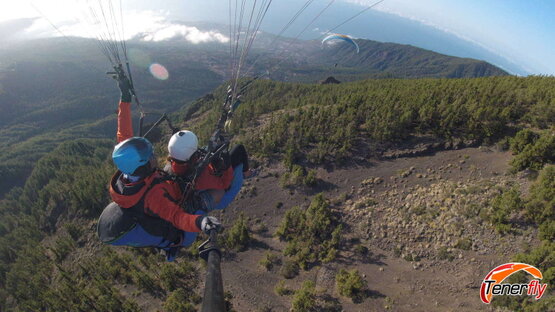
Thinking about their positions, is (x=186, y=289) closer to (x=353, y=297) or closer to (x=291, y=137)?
(x=353, y=297)

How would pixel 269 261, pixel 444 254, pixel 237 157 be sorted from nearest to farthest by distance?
pixel 237 157 < pixel 444 254 < pixel 269 261

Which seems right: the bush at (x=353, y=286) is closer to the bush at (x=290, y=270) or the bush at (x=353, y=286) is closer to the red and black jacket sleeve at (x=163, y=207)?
the bush at (x=290, y=270)

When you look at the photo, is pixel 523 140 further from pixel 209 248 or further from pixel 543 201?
pixel 209 248

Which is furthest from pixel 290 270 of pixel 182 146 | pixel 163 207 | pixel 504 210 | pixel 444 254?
pixel 504 210

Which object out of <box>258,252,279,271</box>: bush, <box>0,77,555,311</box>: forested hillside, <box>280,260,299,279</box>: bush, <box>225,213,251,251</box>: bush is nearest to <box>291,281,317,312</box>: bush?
<box>0,77,555,311</box>: forested hillside

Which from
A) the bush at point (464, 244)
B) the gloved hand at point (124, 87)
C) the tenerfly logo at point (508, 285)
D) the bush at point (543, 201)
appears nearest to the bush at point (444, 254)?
the bush at point (464, 244)

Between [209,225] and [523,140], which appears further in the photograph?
[523,140]
